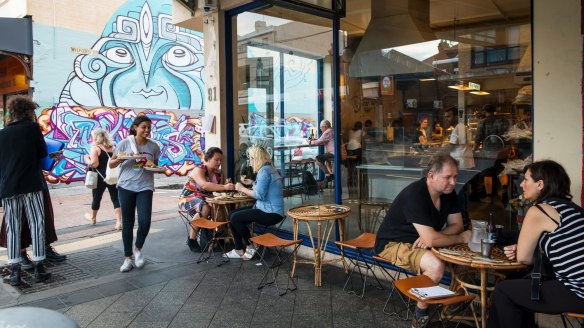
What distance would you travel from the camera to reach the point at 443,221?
11.1 ft

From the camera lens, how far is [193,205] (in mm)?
5652

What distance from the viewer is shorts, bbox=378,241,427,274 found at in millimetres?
3240

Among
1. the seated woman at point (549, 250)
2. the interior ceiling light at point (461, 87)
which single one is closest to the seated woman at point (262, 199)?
the seated woman at point (549, 250)

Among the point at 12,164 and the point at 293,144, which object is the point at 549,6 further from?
the point at 12,164

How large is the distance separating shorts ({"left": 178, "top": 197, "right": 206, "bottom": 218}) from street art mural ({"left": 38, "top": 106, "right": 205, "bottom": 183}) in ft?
22.4

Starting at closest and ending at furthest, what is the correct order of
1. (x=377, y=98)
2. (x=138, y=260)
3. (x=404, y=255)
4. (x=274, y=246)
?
(x=404, y=255) → (x=274, y=246) → (x=138, y=260) → (x=377, y=98)

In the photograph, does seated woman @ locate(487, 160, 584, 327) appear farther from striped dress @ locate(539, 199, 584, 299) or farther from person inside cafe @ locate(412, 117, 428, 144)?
person inside cafe @ locate(412, 117, 428, 144)

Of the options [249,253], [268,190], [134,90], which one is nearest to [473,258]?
[268,190]

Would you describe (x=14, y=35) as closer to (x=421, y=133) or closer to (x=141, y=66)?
(x=141, y=66)

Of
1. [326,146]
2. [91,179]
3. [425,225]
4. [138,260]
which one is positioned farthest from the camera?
[91,179]

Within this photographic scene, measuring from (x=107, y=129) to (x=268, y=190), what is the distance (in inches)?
417

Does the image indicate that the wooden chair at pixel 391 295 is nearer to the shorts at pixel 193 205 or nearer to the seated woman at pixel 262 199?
the seated woman at pixel 262 199

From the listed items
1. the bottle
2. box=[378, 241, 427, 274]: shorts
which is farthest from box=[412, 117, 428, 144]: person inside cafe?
the bottle

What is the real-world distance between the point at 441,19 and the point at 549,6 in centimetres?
666
